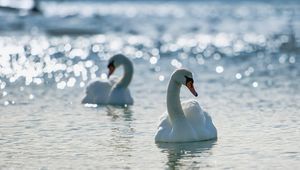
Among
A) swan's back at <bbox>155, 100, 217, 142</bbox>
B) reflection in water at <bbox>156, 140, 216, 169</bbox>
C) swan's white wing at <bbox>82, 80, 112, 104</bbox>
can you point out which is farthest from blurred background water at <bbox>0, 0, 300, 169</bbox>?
swan's white wing at <bbox>82, 80, 112, 104</bbox>

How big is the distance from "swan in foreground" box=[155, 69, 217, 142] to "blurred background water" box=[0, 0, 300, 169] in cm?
15

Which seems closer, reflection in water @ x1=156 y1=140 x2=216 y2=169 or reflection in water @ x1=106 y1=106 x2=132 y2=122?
reflection in water @ x1=156 y1=140 x2=216 y2=169

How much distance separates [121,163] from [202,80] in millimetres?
11598

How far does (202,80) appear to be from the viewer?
24.6 meters

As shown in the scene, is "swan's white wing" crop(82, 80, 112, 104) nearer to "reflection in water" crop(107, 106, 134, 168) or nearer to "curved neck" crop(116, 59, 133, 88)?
"curved neck" crop(116, 59, 133, 88)

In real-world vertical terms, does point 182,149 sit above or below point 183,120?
below

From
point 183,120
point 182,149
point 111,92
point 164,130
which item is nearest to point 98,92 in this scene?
point 111,92

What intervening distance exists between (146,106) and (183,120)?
15.2 feet

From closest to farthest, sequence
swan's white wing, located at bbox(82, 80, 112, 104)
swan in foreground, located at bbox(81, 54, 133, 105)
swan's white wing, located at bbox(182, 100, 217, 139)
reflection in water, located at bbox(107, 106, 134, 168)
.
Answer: reflection in water, located at bbox(107, 106, 134, 168) → swan's white wing, located at bbox(182, 100, 217, 139) → swan in foreground, located at bbox(81, 54, 133, 105) → swan's white wing, located at bbox(82, 80, 112, 104)

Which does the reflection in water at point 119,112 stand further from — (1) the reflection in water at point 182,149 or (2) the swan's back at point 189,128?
(1) the reflection in water at point 182,149

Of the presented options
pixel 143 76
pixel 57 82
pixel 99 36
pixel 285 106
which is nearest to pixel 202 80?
pixel 143 76

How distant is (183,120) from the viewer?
14617 millimetres

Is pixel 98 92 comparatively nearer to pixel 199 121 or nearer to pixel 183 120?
pixel 199 121

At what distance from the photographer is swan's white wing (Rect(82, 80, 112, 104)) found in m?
19.9
